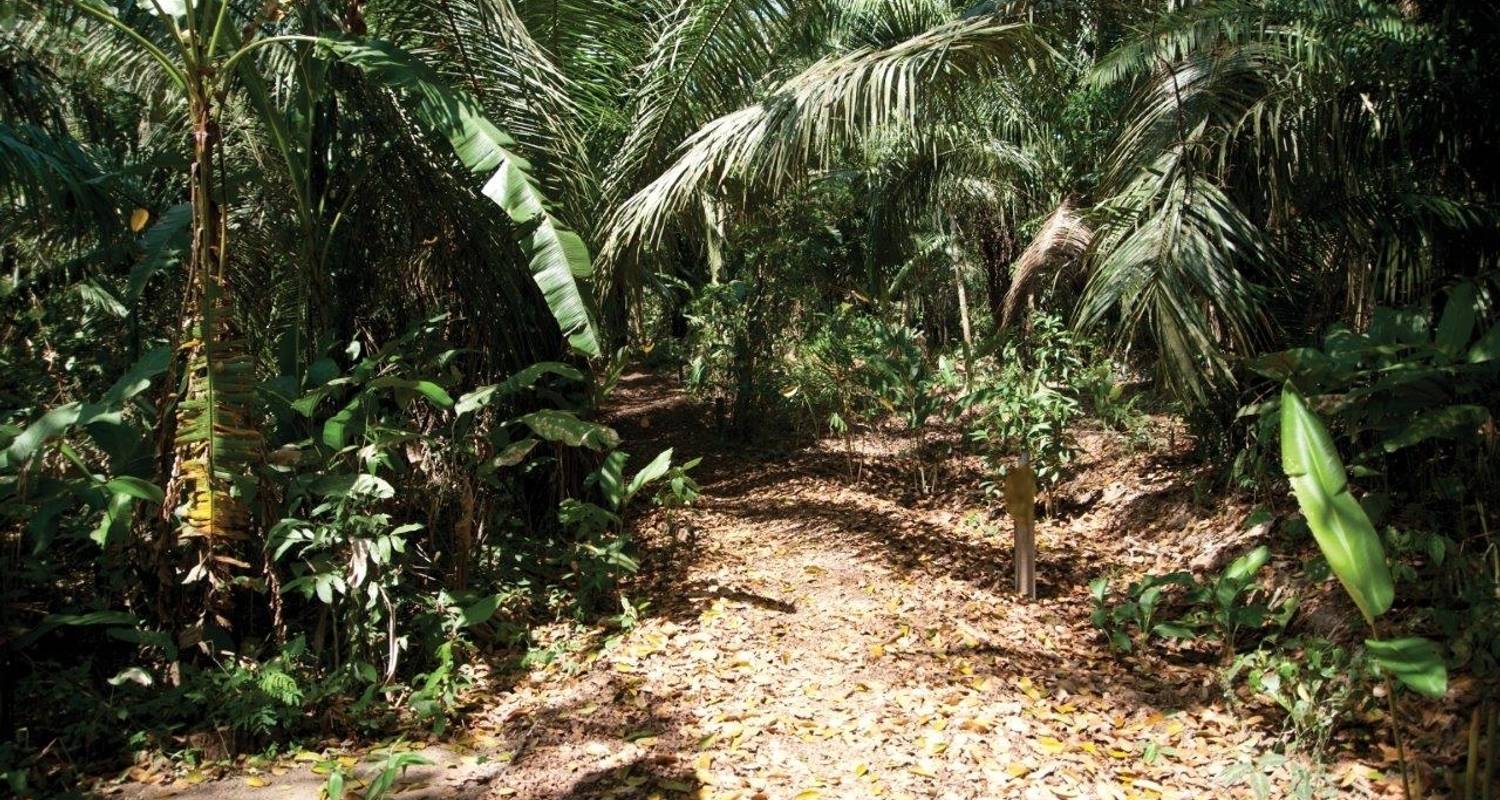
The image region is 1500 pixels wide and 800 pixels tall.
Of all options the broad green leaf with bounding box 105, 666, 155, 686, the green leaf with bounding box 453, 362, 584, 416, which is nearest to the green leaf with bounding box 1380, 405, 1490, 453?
the green leaf with bounding box 453, 362, 584, 416

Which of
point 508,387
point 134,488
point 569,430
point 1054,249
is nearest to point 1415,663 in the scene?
point 569,430

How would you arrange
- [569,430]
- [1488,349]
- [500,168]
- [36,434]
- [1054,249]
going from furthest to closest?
[1054,249], [569,430], [500,168], [36,434], [1488,349]

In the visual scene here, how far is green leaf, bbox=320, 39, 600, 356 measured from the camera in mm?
3879

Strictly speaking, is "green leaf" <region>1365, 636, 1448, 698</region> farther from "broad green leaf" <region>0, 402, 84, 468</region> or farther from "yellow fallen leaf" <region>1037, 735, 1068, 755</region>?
"broad green leaf" <region>0, 402, 84, 468</region>

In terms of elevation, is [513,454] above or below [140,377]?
below

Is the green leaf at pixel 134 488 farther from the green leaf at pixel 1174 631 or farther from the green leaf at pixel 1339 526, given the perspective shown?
the green leaf at pixel 1174 631

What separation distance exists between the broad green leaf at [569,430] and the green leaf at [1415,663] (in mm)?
3035

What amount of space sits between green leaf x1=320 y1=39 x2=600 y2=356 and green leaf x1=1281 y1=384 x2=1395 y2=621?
8.38 ft

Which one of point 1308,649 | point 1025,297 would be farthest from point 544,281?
point 1025,297

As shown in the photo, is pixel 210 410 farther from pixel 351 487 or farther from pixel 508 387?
pixel 508 387

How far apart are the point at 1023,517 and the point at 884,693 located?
117 cm

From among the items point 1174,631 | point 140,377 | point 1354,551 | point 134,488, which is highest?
point 140,377

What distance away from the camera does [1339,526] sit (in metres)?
2.29

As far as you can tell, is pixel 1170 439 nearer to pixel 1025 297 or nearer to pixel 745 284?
pixel 1025 297
